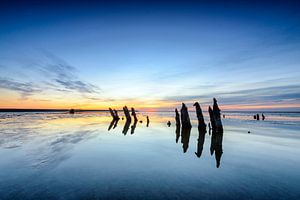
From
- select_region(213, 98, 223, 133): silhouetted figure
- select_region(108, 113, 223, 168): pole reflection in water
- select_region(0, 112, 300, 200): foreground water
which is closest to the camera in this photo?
select_region(0, 112, 300, 200): foreground water

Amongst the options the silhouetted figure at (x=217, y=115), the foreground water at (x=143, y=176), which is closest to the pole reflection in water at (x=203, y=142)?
the silhouetted figure at (x=217, y=115)

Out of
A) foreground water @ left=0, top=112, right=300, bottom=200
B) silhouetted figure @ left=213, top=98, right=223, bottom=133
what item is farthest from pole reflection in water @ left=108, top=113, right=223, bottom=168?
foreground water @ left=0, top=112, right=300, bottom=200

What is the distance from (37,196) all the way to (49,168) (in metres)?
2.62

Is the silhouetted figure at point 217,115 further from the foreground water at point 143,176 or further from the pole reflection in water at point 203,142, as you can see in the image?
the foreground water at point 143,176

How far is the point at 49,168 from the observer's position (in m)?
7.17

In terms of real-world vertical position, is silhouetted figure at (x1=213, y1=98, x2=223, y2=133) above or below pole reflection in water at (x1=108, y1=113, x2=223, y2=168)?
above

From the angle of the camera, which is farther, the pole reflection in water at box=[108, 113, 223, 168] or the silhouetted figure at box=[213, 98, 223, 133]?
the silhouetted figure at box=[213, 98, 223, 133]

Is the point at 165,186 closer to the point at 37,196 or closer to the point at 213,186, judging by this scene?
the point at 213,186

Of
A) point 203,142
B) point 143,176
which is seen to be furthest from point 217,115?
point 143,176

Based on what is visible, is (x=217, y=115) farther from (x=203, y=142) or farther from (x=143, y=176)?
(x=143, y=176)

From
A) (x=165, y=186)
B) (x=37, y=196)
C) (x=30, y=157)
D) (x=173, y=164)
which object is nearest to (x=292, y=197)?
(x=165, y=186)

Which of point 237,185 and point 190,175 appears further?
point 190,175

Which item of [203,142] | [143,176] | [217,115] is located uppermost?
[217,115]

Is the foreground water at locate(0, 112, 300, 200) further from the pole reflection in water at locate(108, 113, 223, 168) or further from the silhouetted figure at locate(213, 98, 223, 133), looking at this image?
the silhouetted figure at locate(213, 98, 223, 133)
